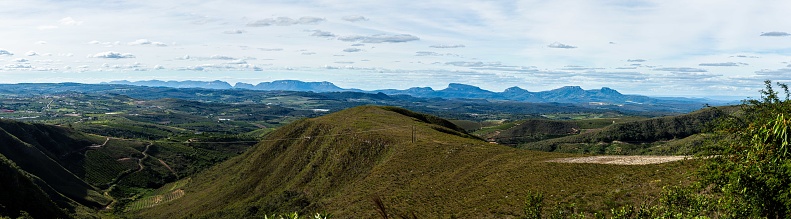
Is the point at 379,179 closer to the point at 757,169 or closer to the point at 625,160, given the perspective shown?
the point at 625,160

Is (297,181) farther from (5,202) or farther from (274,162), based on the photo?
(5,202)

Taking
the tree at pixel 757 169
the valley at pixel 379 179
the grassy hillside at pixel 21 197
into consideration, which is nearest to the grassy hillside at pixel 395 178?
the valley at pixel 379 179

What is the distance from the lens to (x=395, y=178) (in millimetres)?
80562

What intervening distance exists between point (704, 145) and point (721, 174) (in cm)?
438

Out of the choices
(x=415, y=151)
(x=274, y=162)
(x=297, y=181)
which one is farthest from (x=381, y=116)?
(x=415, y=151)

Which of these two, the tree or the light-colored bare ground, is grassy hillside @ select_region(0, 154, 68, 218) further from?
the tree

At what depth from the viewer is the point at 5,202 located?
96625 mm

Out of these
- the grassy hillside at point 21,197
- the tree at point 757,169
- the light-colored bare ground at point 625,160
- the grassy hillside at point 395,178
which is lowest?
the grassy hillside at point 21,197

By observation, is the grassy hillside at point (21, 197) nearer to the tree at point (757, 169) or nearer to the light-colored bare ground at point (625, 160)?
the light-colored bare ground at point (625, 160)

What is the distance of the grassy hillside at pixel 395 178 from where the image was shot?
164 ft

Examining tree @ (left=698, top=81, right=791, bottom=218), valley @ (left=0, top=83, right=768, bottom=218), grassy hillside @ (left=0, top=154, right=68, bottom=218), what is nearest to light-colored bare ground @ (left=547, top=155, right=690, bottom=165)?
valley @ (left=0, top=83, right=768, bottom=218)

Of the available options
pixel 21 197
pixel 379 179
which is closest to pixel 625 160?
pixel 379 179

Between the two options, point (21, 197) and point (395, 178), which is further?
point (21, 197)

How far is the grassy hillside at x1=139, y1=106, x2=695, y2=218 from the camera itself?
4994 centimetres
